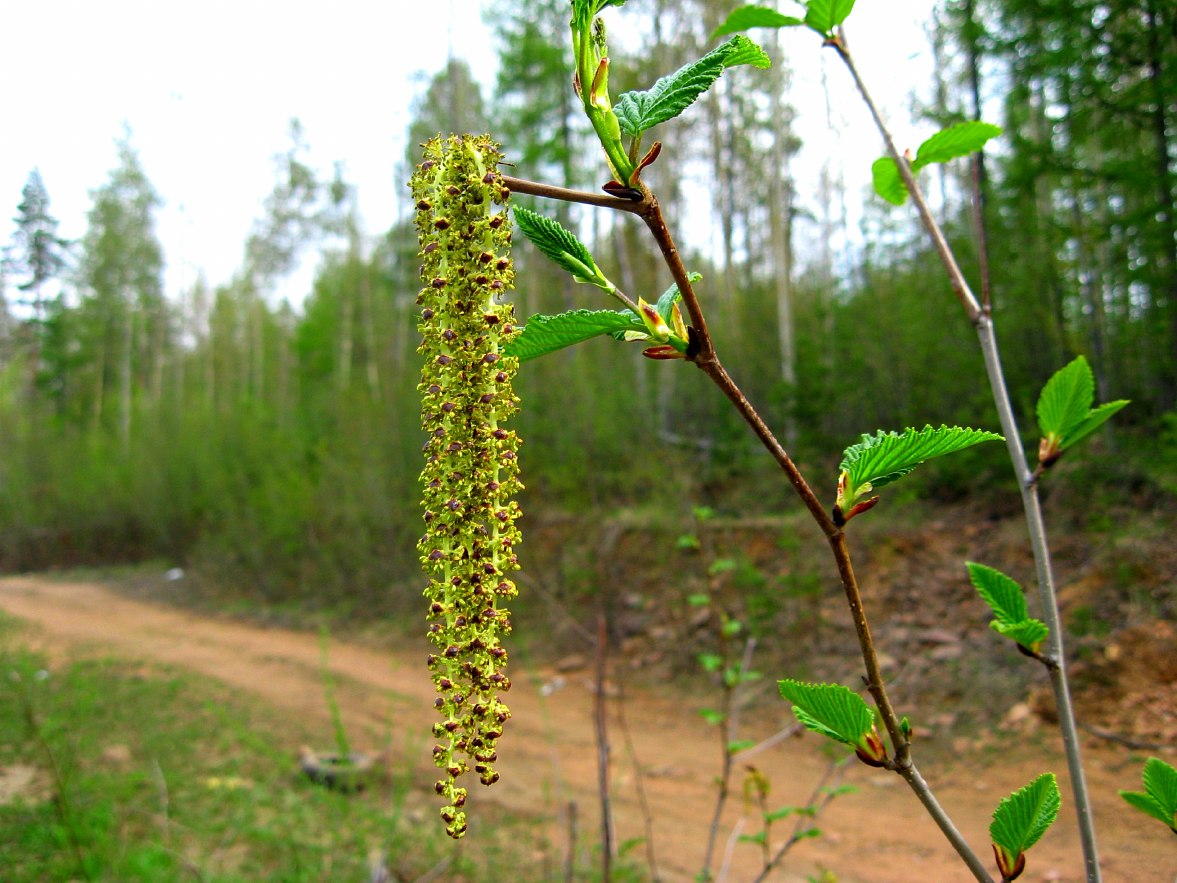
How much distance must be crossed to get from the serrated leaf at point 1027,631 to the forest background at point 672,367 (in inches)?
24.9

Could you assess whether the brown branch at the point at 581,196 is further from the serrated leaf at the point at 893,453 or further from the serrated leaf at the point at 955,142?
the serrated leaf at the point at 955,142

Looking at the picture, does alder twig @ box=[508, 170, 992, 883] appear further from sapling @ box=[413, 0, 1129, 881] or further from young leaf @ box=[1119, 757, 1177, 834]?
young leaf @ box=[1119, 757, 1177, 834]

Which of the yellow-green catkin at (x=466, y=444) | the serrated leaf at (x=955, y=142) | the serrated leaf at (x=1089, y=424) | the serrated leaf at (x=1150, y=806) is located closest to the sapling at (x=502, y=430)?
the yellow-green catkin at (x=466, y=444)

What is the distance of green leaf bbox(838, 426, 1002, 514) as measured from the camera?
26.6 inches

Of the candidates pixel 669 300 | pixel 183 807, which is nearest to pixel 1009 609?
pixel 669 300

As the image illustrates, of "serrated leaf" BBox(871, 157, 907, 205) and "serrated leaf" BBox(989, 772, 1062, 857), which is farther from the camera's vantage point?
"serrated leaf" BBox(871, 157, 907, 205)

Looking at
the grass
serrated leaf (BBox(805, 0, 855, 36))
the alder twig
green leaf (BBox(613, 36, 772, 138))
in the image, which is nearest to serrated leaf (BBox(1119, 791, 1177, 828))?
the alder twig

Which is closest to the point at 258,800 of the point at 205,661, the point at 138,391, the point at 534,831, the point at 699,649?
the point at 534,831

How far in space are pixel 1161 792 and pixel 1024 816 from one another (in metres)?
0.22

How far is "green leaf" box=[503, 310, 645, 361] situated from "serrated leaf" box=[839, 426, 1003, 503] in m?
0.23

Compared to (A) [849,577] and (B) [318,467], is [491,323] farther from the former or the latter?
(B) [318,467]

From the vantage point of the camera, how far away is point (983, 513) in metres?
9.00

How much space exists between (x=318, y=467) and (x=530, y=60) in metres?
9.46

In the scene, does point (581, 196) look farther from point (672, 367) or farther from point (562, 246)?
point (672, 367)
